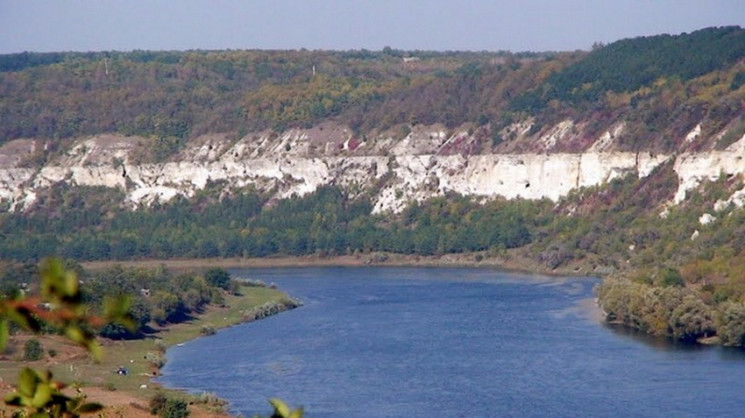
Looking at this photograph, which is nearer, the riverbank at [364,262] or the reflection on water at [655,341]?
the reflection on water at [655,341]

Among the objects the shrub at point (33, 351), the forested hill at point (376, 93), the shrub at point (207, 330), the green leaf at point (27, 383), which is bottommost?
the shrub at point (207, 330)

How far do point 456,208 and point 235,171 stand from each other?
1505cm

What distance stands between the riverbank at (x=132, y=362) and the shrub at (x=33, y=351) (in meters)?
0.17

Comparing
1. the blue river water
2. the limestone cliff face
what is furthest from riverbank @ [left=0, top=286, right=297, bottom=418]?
the limestone cliff face

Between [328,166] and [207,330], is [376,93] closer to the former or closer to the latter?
[328,166]

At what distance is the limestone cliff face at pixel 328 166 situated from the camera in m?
70.8

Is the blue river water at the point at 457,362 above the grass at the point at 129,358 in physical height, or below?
above

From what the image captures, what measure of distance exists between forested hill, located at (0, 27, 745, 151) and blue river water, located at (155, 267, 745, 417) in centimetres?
2428

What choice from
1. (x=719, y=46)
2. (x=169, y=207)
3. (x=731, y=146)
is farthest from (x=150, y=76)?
(x=731, y=146)

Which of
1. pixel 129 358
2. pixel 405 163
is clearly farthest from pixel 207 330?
pixel 405 163

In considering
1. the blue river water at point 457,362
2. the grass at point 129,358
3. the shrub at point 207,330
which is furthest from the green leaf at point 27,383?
the shrub at point 207,330

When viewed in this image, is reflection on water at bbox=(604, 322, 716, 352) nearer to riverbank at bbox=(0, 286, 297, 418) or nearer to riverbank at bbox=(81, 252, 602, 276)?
riverbank at bbox=(0, 286, 297, 418)

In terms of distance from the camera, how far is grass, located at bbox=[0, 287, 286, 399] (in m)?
30.9

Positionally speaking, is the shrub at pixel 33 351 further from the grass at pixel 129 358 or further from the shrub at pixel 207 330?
the shrub at pixel 207 330
